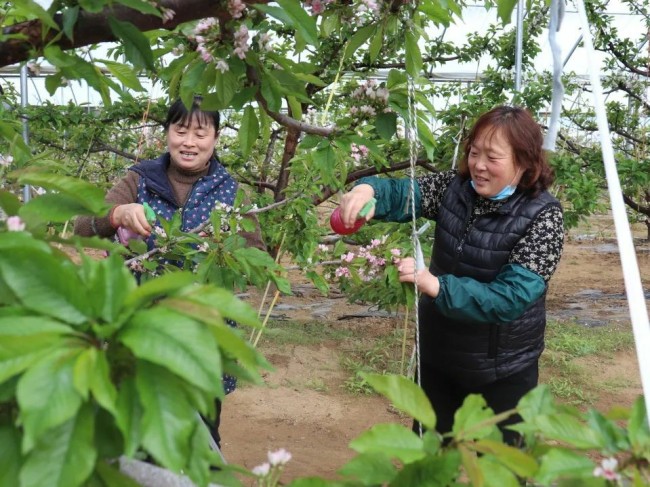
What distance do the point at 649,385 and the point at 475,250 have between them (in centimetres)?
129

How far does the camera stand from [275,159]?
20.7 feet

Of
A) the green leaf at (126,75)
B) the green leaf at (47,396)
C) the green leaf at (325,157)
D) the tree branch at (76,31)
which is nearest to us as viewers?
the green leaf at (47,396)

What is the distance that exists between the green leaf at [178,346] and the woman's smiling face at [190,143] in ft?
5.51

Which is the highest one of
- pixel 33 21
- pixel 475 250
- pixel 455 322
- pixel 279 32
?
pixel 279 32

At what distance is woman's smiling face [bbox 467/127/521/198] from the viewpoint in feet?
6.70

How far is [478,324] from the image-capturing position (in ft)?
7.06

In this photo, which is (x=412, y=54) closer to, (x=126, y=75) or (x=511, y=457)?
(x=126, y=75)

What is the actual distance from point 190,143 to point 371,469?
165 centimetres

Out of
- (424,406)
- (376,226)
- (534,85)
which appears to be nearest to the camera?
(424,406)

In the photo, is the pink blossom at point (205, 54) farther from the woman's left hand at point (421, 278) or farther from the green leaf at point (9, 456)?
the green leaf at point (9, 456)

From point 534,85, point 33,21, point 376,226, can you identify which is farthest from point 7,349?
point 534,85

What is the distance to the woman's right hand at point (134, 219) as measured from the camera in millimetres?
1893

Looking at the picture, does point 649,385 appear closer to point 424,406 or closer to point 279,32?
point 424,406

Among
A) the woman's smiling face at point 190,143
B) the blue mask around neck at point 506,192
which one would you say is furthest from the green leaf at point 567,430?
the woman's smiling face at point 190,143
